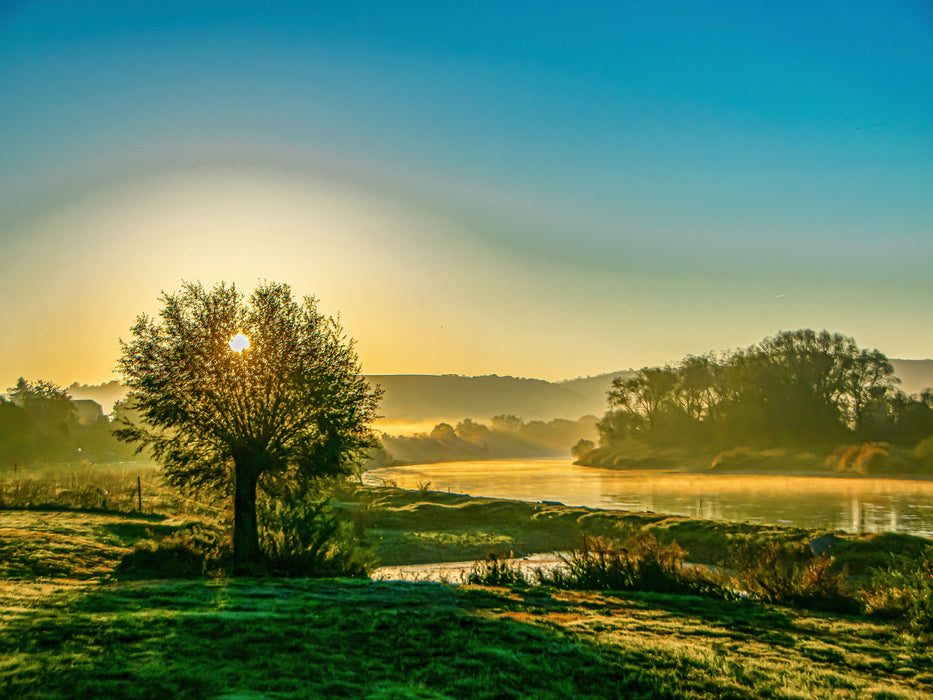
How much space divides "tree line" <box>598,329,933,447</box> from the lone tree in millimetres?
91592

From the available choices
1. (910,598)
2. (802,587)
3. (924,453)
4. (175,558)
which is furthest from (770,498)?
(175,558)

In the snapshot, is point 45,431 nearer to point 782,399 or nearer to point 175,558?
point 175,558

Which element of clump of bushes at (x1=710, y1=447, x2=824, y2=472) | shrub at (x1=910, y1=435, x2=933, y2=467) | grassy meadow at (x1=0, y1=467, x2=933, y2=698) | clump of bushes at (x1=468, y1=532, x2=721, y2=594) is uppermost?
grassy meadow at (x1=0, y1=467, x2=933, y2=698)

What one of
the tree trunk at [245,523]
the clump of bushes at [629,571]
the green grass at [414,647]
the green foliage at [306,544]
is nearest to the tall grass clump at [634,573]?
the clump of bushes at [629,571]

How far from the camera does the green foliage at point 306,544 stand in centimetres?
1780

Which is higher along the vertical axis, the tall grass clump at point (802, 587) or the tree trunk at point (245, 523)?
the tree trunk at point (245, 523)

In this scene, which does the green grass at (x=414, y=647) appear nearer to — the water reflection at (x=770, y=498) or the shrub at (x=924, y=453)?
the water reflection at (x=770, y=498)

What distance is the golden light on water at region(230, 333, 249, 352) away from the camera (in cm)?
2214

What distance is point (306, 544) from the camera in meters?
18.8

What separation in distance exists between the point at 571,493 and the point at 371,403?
154ft

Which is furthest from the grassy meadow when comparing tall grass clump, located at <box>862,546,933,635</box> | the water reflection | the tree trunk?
the water reflection

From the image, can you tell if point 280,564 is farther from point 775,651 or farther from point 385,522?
point 385,522

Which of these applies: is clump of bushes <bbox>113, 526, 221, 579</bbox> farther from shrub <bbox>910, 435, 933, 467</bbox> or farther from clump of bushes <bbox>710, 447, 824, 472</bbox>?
clump of bushes <bbox>710, 447, 824, 472</bbox>

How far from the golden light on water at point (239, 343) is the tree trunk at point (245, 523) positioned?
3.64 meters
